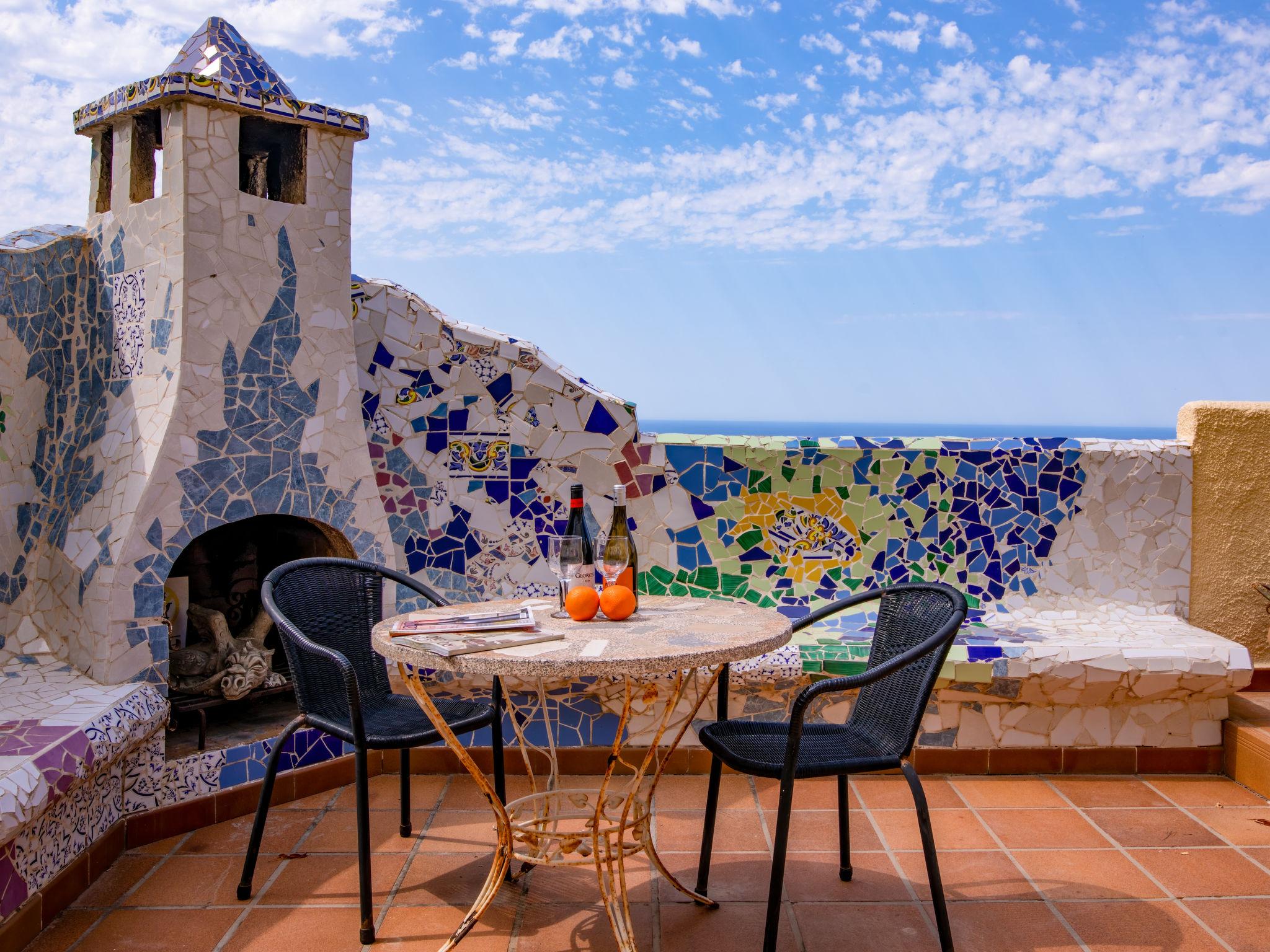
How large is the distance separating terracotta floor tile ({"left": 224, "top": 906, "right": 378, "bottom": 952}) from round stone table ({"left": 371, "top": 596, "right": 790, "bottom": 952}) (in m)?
0.34

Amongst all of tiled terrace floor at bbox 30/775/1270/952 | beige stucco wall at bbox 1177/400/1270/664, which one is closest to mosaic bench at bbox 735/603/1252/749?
tiled terrace floor at bbox 30/775/1270/952

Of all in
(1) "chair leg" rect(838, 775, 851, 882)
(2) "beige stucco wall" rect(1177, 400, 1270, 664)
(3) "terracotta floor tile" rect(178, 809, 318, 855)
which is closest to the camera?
(1) "chair leg" rect(838, 775, 851, 882)

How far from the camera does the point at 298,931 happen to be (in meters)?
2.60

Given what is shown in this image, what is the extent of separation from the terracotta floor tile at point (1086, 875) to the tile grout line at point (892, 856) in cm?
37

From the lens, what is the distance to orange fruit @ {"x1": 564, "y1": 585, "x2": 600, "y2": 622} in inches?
99.3

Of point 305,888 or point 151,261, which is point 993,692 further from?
point 151,261

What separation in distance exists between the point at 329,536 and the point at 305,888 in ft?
4.48

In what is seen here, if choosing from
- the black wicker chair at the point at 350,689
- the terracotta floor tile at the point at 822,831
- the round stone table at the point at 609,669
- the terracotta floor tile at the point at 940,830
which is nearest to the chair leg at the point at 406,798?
the black wicker chair at the point at 350,689

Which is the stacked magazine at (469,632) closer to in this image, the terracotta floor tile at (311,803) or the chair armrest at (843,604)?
the chair armrest at (843,604)

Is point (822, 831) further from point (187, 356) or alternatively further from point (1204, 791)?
point (187, 356)

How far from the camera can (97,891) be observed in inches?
111

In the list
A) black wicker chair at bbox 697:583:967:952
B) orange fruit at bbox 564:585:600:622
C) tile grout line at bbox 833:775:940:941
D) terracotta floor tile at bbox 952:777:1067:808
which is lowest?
tile grout line at bbox 833:775:940:941

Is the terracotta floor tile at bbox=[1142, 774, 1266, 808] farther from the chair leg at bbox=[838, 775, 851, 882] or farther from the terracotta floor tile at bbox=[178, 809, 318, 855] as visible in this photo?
the terracotta floor tile at bbox=[178, 809, 318, 855]

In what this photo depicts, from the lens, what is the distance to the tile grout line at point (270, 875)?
2.58m
